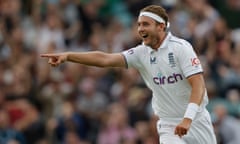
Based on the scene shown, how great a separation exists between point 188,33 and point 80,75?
218 centimetres

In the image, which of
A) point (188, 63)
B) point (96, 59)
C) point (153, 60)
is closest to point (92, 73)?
point (96, 59)

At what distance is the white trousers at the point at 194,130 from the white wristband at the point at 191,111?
0.58 meters

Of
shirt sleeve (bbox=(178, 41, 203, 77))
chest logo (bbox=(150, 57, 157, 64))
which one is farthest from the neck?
shirt sleeve (bbox=(178, 41, 203, 77))

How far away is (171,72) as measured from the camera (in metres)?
11.3

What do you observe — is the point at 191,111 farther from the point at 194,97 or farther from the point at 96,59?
the point at 96,59

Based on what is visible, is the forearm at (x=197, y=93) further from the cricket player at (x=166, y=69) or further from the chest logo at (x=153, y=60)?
the chest logo at (x=153, y=60)

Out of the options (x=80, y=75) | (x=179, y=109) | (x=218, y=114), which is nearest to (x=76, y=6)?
(x=80, y=75)

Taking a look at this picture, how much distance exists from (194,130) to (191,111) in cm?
70

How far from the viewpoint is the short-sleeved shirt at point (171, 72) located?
11156 mm

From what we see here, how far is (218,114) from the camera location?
1623 cm

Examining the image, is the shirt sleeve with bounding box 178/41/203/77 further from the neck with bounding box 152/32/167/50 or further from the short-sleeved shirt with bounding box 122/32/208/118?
the neck with bounding box 152/32/167/50

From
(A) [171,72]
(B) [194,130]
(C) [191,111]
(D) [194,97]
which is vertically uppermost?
(A) [171,72]

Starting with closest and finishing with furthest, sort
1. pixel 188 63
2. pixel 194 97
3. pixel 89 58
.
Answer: pixel 194 97
pixel 188 63
pixel 89 58

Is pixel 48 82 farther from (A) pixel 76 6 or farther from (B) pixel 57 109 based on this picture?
(A) pixel 76 6
